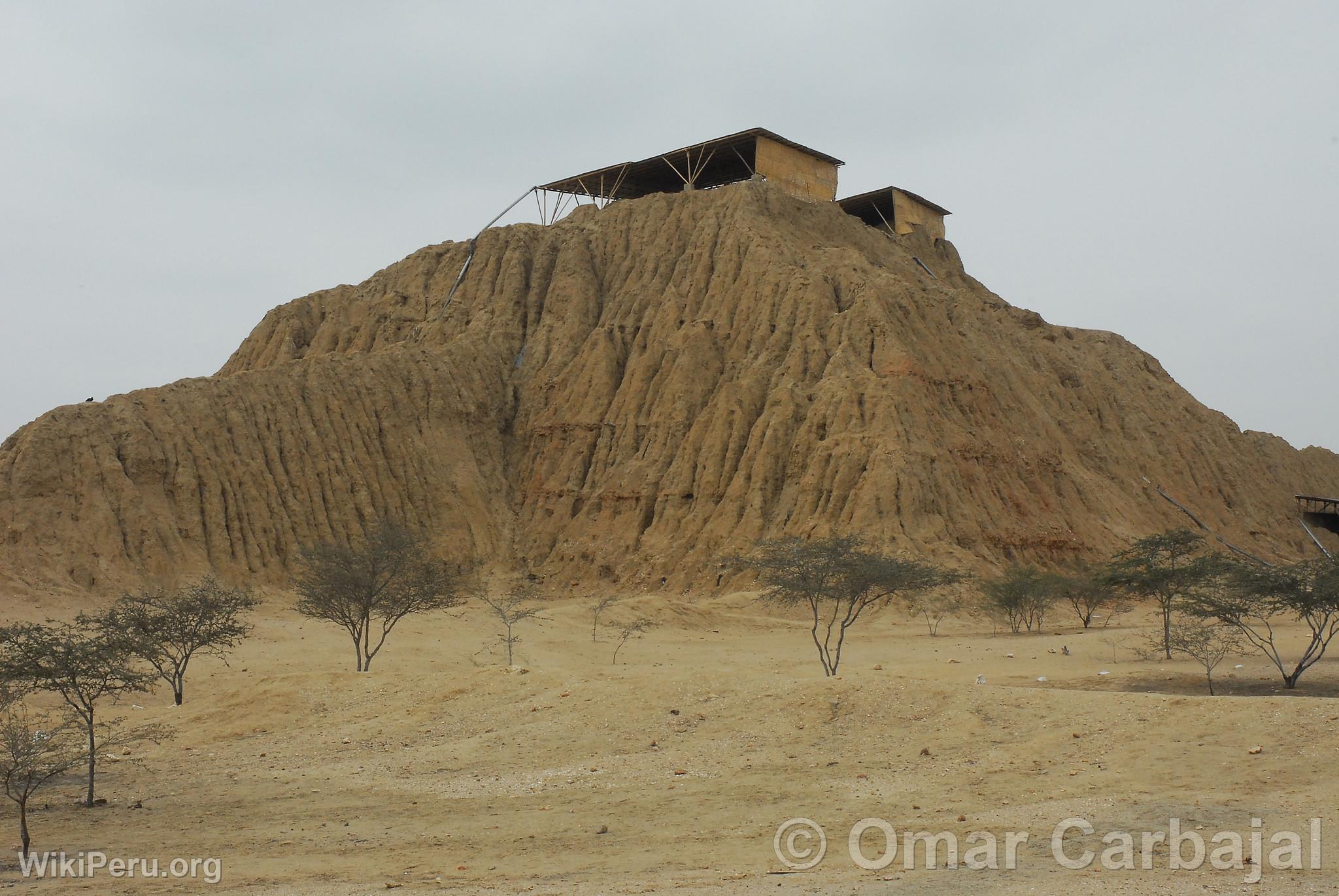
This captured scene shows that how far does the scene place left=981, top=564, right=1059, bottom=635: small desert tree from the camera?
101 feet

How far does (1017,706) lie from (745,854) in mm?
5526

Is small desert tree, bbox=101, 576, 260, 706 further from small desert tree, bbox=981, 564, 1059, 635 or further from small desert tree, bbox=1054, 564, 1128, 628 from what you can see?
small desert tree, bbox=1054, 564, 1128, 628

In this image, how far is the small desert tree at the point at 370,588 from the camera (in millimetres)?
23031

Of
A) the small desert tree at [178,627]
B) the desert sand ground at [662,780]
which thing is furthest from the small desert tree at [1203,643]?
the small desert tree at [178,627]

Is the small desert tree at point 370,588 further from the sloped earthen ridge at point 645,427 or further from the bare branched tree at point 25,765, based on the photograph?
the sloped earthen ridge at point 645,427

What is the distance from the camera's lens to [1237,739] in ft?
39.6

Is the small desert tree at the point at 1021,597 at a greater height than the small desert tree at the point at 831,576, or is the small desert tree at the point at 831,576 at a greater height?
the small desert tree at the point at 831,576

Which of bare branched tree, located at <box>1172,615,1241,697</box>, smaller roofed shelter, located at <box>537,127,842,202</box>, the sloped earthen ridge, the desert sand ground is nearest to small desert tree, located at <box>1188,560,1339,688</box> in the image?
bare branched tree, located at <box>1172,615,1241,697</box>

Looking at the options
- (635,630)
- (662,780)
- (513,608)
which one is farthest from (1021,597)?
(662,780)

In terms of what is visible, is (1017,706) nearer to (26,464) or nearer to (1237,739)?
(1237,739)

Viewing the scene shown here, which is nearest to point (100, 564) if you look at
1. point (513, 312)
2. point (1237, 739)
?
point (513, 312)

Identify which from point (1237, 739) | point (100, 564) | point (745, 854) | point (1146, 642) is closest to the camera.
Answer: point (745, 854)

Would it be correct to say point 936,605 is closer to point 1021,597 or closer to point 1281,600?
point 1021,597

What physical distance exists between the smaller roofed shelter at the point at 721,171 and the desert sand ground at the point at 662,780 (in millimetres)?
33640
